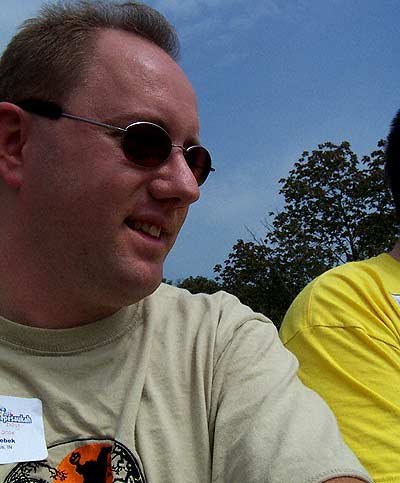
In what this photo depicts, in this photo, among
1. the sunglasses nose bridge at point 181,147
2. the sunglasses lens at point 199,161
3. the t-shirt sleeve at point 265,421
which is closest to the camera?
the t-shirt sleeve at point 265,421

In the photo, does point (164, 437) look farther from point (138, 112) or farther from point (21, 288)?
point (138, 112)

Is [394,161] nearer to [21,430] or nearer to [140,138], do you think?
[140,138]

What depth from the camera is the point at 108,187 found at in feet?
5.96

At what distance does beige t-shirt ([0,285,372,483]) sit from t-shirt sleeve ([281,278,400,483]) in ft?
1.48

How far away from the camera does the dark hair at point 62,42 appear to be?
203cm

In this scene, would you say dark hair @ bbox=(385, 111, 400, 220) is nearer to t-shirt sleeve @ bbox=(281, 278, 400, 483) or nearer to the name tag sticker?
t-shirt sleeve @ bbox=(281, 278, 400, 483)

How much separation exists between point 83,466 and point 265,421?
46 centimetres

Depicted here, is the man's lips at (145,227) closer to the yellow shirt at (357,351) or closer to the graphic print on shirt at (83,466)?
the graphic print on shirt at (83,466)

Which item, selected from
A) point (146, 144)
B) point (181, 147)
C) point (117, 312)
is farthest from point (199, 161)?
point (117, 312)

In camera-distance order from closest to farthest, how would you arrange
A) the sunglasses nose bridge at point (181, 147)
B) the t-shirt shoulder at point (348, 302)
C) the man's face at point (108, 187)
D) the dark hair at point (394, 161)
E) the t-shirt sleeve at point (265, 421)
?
the t-shirt sleeve at point (265, 421) < the man's face at point (108, 187) < the sunglasses nose bridge at point (181, 147) < the t-shirt shoulder at point (348, 302) < the dark hair at point (394, 161)

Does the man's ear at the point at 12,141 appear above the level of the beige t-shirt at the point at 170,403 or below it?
above

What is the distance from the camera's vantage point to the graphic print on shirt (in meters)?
1.57

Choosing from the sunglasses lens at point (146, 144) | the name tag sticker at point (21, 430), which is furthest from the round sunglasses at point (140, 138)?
the name tag sticker at point (21, 430)

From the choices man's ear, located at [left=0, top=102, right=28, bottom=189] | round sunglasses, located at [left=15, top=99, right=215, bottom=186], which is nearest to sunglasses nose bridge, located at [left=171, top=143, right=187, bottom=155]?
round sunglasses, located at [left=15, top=99, right=215, bottom=186]
